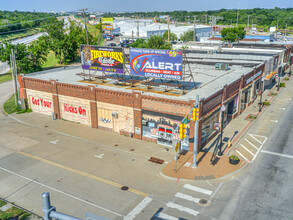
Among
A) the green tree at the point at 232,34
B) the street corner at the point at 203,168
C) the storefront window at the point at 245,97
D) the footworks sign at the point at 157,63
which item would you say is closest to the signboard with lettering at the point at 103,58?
the footworks sign at the point at 157,63

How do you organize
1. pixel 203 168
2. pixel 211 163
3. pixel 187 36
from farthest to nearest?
pixel 187 36 → pixel 211 163 → pixel 203 168

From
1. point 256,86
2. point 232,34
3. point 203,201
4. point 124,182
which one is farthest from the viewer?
point 232,34

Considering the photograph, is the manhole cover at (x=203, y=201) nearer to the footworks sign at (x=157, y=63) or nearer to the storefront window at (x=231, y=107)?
the footworks sign at (x=157, y=63)

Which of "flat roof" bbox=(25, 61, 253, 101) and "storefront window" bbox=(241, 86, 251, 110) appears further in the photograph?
"storefront window" bbox=(241, 86, 251, 110)

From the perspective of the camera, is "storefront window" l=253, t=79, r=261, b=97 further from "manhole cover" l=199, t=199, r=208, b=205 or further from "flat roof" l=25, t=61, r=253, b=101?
"manhole cover" l=199, t=199, r=208, b=205

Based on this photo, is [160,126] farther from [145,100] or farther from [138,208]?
[138,208]

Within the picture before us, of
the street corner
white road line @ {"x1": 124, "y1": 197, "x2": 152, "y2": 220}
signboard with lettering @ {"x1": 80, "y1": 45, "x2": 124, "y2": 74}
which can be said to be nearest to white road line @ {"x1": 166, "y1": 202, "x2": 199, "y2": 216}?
white road line @ {"x1": 124, "y1": 197, "x2": 152, "y2": 220}

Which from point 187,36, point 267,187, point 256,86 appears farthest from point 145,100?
point 187,36
